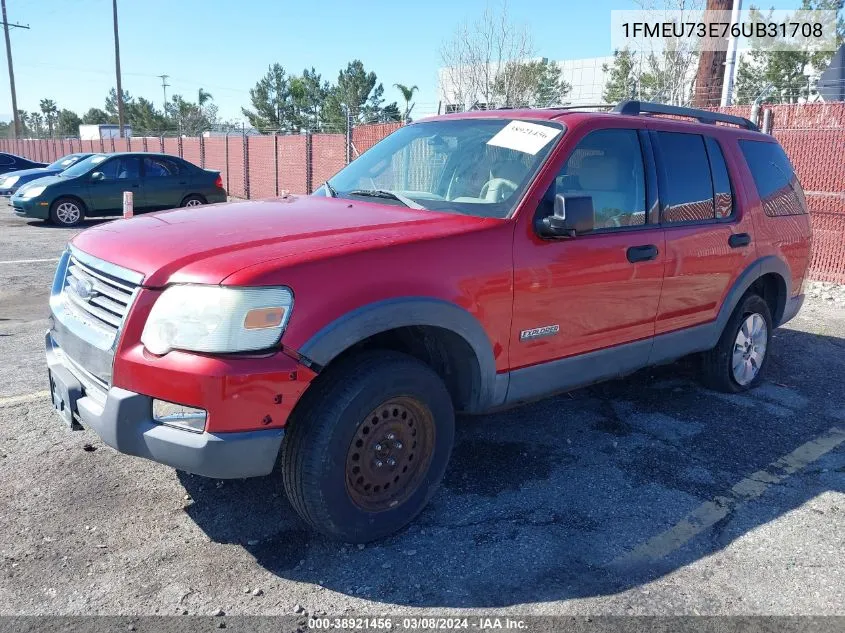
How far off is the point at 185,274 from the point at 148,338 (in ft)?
0.94

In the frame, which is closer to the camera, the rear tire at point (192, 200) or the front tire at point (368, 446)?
the front tire at point (368, 446)

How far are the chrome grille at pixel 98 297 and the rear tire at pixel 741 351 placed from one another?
4078 mm

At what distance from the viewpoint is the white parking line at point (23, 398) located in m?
4.58

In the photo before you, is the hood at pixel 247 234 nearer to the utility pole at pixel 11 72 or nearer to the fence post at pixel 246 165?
the fence post at pixel 246 165

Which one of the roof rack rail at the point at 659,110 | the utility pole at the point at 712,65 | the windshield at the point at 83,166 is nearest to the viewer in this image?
the roof rack rail at the point at 659,110

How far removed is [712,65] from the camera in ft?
40.8

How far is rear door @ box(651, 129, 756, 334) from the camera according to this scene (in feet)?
14.2

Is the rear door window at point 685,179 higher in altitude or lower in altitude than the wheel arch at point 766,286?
higher

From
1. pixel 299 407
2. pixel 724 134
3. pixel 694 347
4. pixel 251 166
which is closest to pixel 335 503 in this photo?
pixel 299 407

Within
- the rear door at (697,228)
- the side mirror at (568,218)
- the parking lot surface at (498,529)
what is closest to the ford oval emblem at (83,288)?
the parking lot surface at (498,529)

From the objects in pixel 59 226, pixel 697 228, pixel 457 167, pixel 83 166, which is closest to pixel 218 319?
pixel 457 167

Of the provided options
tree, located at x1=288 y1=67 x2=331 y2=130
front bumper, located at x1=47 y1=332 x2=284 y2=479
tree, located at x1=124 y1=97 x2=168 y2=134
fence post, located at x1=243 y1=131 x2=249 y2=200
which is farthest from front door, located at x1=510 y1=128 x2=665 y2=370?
tree, located at x1=124 y1=97 x2=168 y2=134

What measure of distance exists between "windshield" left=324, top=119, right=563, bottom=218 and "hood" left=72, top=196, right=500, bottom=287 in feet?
0.63

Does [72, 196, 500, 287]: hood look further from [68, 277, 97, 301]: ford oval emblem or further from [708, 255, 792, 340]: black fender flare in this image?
[708, 255, 792, 340]: black fender flare
